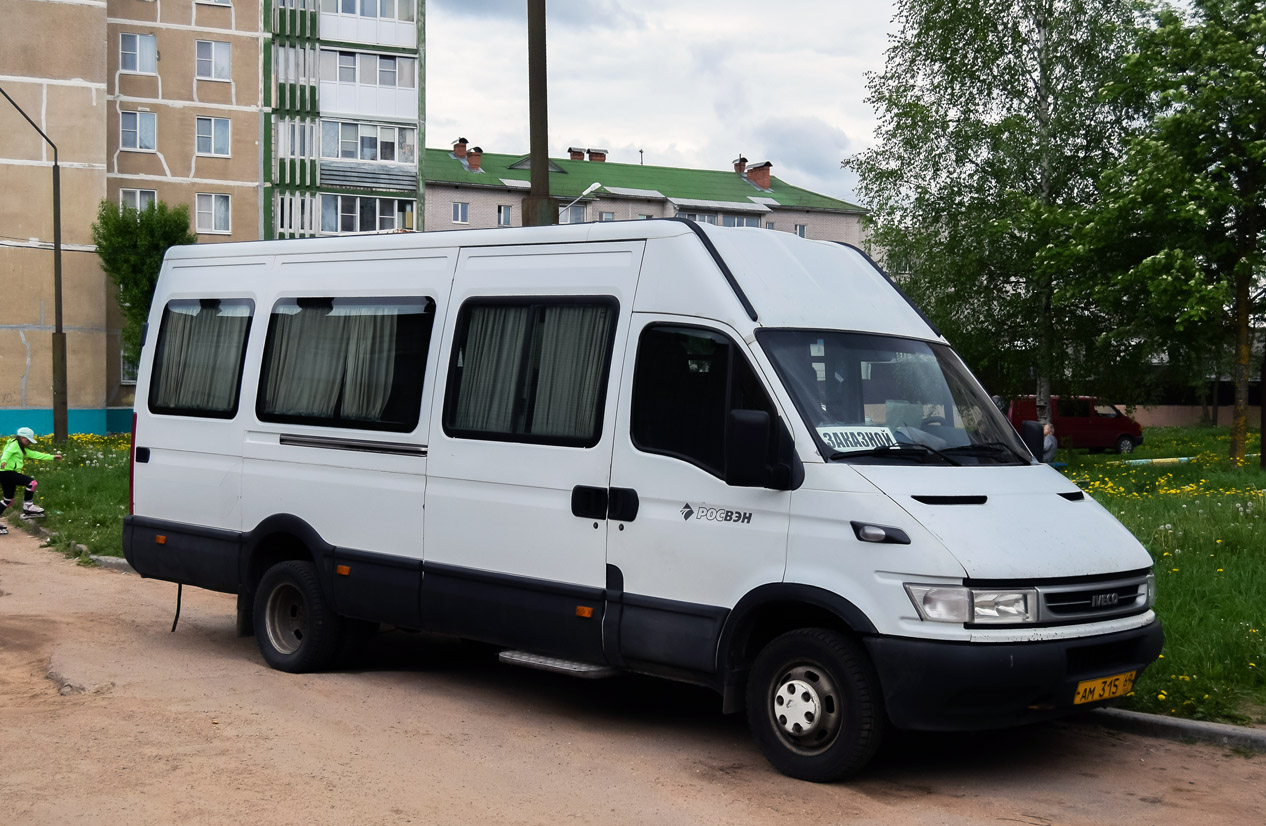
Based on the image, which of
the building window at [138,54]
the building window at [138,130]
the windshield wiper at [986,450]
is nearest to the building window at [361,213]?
the building window at [138,130]

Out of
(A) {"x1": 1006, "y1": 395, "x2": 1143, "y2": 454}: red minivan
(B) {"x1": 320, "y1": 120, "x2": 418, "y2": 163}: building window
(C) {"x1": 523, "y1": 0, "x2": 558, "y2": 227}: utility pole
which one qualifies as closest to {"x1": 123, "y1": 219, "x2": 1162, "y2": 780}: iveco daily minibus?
(C) {"x1": 523, "y1": 0, "x2": 558, "y2": 227}: utility pole

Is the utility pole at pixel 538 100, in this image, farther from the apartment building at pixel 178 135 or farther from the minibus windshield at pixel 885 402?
the apartment building at pixel 178 135

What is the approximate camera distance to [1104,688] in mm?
6473

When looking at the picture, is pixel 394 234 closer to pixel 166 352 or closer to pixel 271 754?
pixel 166 352

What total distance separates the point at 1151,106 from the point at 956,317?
22.6 feet

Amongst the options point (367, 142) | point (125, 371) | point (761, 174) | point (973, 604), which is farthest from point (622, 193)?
point (973, 604)

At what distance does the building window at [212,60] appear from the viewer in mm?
50094

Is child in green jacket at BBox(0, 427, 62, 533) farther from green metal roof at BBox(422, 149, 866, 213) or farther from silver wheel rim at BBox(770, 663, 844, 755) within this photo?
green metal roof at BBox(422, 149, 866, 213)

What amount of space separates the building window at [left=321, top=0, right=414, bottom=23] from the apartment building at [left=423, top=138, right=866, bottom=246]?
17111 mm

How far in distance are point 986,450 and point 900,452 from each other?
64cm

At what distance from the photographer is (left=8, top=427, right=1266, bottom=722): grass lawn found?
7871 mm

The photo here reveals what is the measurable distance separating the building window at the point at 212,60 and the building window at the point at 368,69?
11.6 feet

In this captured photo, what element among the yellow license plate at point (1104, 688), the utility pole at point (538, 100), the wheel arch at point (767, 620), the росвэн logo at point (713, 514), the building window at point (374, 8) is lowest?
the yellow license plate at point (1104, 688)

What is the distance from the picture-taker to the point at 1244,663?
8.09 meters
